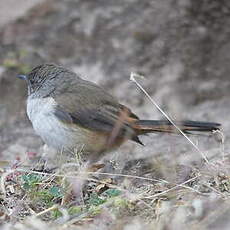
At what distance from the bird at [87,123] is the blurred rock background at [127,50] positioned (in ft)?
5.30

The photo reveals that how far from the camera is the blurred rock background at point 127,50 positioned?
8.54 meters

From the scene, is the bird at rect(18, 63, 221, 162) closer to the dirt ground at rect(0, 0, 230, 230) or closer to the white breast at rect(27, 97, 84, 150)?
the white breast at rect(27, 97, 84, 150)

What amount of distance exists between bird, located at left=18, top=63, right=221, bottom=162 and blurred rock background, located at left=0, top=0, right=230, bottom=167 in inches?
63.6

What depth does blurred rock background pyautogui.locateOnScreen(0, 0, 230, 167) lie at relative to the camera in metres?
8.54

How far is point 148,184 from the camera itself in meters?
5.08

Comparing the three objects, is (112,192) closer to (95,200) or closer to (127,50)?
(95,200)

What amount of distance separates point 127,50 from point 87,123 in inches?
131

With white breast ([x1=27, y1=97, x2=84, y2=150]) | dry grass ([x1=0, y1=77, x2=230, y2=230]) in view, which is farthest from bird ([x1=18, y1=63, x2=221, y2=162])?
dry grass ([x1=0, y1=77, x2=230, y2=230])

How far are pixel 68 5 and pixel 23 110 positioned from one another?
2278 millimetres

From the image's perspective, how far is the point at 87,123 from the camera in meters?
6.19

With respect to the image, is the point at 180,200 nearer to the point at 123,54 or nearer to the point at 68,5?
the point at 123,54

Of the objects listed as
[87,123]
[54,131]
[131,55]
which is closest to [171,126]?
[87,123]

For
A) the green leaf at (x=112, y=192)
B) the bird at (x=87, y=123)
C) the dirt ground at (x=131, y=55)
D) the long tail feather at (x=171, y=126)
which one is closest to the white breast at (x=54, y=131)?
the bird at (x=87, y=123)

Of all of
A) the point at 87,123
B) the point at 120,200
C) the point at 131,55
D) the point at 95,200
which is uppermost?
the point at 120,200
